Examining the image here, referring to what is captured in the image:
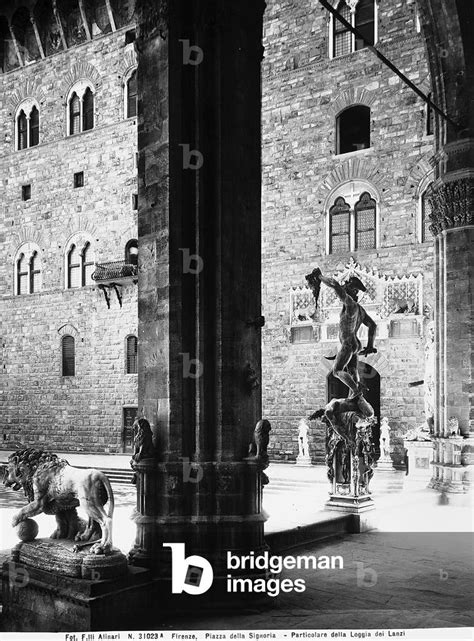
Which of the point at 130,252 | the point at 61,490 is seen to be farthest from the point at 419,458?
the point at 130,252

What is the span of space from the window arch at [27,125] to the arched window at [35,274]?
12.5 ft

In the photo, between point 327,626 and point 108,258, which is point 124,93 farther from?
point 327,626

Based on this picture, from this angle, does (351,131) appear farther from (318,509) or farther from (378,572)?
(378,572)

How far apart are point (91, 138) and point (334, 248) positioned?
30.5ft

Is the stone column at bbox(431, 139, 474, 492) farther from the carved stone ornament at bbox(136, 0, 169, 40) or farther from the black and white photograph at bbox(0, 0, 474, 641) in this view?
the carved stone ornament at bbox(136, 0, 169, 40)

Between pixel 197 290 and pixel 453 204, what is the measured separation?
7036mm

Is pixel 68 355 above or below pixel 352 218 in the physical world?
below

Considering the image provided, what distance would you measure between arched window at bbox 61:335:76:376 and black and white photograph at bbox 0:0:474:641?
101mm

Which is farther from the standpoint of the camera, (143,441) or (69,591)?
(143,441)

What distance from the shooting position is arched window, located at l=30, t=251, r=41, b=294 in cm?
2448

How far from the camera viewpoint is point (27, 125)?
82.5 ft

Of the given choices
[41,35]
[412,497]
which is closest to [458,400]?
[412,497]

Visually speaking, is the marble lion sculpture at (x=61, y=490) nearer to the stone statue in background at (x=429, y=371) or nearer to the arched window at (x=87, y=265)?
the stone statue in background at (x=429, y=371)

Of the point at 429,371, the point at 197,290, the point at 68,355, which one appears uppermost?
the point at 197,290
